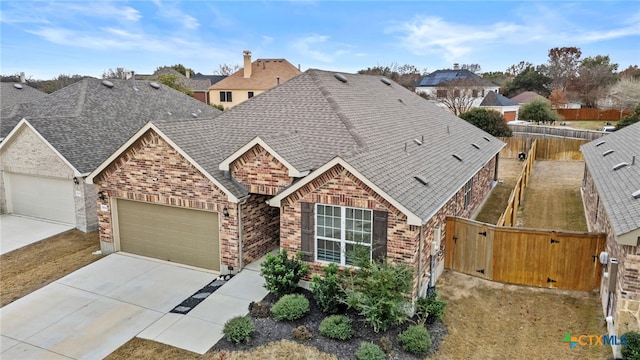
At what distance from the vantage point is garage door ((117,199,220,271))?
13828 mm

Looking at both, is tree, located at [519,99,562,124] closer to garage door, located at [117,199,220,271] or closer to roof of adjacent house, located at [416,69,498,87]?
roof of adjacent house, located at [416,69,498,87]

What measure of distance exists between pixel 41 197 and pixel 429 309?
58.1 feet

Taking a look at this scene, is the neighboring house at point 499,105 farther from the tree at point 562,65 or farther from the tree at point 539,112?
the tree at point 562,65

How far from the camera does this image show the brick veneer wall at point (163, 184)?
1328 cm

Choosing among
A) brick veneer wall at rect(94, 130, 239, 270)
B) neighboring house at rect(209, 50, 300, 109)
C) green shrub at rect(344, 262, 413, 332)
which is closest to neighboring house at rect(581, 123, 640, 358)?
green shrub at rect(344, 262, 413, 332)

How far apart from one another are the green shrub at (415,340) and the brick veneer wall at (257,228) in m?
6.00

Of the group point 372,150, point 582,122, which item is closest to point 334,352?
point 372,150

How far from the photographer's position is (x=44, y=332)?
10.4 m

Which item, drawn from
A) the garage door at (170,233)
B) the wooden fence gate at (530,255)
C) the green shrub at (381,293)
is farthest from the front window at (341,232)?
the garage door at (170,233)

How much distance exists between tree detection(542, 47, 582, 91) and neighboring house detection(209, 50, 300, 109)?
48311 millimetres

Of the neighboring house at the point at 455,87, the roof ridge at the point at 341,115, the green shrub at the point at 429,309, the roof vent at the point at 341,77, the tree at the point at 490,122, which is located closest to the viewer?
the green shrub at the point at 429,309

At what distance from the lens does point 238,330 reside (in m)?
9.73

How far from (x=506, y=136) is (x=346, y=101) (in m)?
22.8

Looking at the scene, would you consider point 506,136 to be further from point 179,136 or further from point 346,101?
point 179,136
